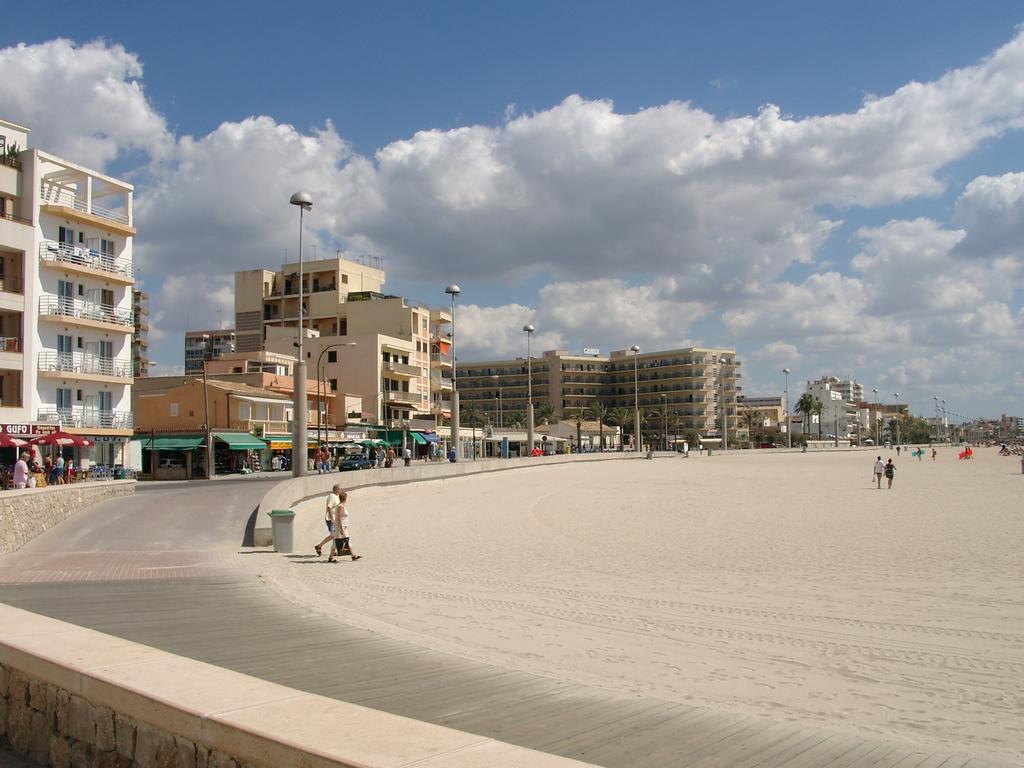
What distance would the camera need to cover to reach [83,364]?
42.6 meters

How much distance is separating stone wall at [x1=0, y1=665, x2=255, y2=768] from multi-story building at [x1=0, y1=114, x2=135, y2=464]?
121 feet

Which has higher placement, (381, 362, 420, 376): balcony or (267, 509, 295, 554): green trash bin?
(381, 362, 420, 376): balcony

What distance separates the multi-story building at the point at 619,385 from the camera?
497ft

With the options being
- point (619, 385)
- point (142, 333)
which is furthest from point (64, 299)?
point (619, 385)

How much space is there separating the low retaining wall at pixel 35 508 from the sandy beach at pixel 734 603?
591cm

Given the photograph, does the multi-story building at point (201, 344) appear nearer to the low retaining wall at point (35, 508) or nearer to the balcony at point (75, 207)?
the balcony at point (75, 207)

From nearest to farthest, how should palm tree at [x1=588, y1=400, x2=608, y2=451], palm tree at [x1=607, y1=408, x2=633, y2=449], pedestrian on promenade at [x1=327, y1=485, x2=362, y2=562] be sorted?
pedestrian on promenade at [x1=327, y1=485, x2=362, y2=562]
palm tree at [x1=588, y1=400, x2=608, y2=451]
palm tree at [x1=607, y1=408, x2=633, y2=449]

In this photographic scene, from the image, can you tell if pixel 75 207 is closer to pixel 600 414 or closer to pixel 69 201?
pixel 69 201

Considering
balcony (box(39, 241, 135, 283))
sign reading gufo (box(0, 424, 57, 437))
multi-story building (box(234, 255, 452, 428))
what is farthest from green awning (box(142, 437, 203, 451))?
multi-story building (box(234, 255, 452, 428))

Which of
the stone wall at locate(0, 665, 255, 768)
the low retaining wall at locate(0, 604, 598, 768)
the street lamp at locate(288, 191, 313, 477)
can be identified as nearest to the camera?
the low retaining wall at locate(0, 604, 598, 768)

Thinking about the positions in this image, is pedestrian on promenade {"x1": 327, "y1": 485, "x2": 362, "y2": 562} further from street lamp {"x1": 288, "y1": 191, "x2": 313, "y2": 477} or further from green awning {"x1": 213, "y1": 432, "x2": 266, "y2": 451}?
green awning {"x1": 213, "y1": 432, "x2": 266, "y2": 451}

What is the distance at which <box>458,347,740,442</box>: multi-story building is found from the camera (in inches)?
5969

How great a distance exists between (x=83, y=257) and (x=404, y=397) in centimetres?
4041

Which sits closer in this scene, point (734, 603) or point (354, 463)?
point (734, 603)
